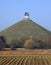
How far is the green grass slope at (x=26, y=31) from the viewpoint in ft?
489

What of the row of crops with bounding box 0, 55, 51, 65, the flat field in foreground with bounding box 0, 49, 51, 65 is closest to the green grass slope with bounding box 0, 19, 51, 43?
the flat field in foreground with bounding box 0, 49, 51, 65

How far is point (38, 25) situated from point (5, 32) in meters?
22.0

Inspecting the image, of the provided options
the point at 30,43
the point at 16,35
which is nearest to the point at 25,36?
the point at 16,35

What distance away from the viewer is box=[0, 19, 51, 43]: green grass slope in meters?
149

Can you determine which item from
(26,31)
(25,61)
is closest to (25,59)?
(25,61)

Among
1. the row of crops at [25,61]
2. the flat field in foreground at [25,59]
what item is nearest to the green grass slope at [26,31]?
the flat field in foreground at [25,59]

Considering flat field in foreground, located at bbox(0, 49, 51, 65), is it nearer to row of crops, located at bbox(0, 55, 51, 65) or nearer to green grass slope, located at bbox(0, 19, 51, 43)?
row of crops, located at bbox(0, 55, 51, 65)

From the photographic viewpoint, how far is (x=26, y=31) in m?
159

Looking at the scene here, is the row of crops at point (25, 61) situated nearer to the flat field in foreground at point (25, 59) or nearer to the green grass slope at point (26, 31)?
the flat field in foreground at point (25, 59)

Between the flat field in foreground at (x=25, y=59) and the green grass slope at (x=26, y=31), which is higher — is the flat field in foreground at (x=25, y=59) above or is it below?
below

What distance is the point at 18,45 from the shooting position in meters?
122

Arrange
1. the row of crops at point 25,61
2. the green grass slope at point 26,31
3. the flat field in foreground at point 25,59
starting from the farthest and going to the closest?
the green grass slope at point 26,31, the flat field in foreground at point 25,59, the row of crops at point 25,61

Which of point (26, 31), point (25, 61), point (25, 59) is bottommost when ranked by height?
point (25, 61)

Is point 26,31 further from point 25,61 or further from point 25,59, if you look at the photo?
point 25,61
